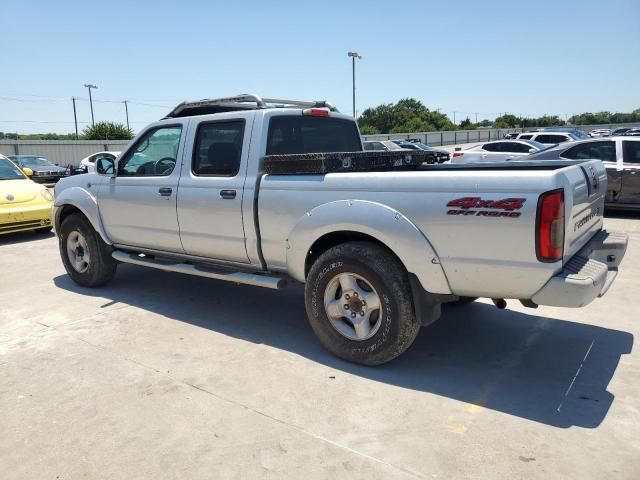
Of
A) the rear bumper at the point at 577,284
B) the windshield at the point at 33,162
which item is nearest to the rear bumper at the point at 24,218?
the rear bumper at the point at 577,284

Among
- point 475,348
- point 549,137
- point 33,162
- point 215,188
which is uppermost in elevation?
point 549,137

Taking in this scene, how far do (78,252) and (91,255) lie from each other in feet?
1.25

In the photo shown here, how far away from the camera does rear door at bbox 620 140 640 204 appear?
1042cm

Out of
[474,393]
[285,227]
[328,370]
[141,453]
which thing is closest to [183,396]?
[141,453]

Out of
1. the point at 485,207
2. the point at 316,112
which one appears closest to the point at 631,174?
the point at 316,112

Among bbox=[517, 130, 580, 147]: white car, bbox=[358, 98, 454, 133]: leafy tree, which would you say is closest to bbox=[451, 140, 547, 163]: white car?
bbox=[517, 130, 580, 147]: white car

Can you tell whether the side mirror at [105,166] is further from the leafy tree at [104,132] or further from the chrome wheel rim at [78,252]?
the leafy tree at [104,132]

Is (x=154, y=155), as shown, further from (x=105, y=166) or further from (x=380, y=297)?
(x=380, y=297)

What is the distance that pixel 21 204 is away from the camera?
9.75 metres

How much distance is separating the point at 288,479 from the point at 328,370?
131 centimetres

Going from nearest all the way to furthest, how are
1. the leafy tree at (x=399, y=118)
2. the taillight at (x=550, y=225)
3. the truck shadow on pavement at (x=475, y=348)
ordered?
the taillight at (x=550, y=225) < the truck shadow on pavement at (x=475, y=348) < the leafy tree at (x=399, y=118)

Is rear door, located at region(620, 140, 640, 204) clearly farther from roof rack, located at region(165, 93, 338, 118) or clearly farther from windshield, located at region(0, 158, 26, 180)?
windshield, located at region(0, 158, 26, 180)

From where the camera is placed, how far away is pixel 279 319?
5180mm

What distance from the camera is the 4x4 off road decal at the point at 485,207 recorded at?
3193 mm
